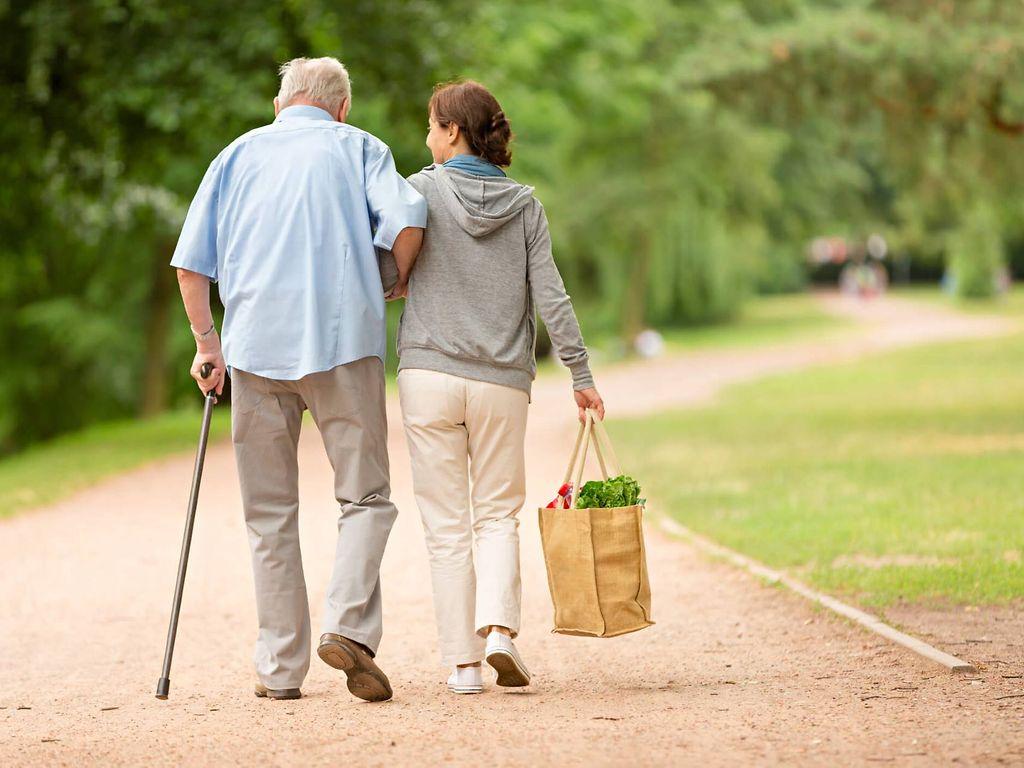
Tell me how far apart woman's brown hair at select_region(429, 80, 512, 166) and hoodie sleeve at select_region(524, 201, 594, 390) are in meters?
0.25

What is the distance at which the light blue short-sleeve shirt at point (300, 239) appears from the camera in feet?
16.5

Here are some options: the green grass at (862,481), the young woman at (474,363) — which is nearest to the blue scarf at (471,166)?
the young woman at (474,363)

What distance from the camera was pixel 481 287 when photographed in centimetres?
515

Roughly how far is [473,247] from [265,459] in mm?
974

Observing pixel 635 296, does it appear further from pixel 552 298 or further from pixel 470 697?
pixel 470 697

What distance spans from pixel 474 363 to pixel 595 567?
2.52 feet

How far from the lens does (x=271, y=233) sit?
16.6 ft

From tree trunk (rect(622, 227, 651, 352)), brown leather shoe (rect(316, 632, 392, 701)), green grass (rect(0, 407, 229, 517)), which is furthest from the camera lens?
tree trunk (rect(622, 227, 651, 352))

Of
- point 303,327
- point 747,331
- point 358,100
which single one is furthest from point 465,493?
point 747,331

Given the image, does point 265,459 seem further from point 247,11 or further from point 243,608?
point 247,11

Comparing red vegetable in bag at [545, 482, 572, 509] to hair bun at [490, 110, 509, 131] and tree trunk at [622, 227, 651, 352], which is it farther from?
tree trunk at [622, 227, 651, 352]

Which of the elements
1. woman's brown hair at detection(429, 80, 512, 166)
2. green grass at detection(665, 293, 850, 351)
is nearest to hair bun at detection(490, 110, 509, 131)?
woman's brown hair at detection(429, 80, 512, 166)

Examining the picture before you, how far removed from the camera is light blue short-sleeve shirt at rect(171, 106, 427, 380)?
5027mm

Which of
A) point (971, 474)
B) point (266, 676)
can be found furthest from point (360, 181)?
point (971, 474)
